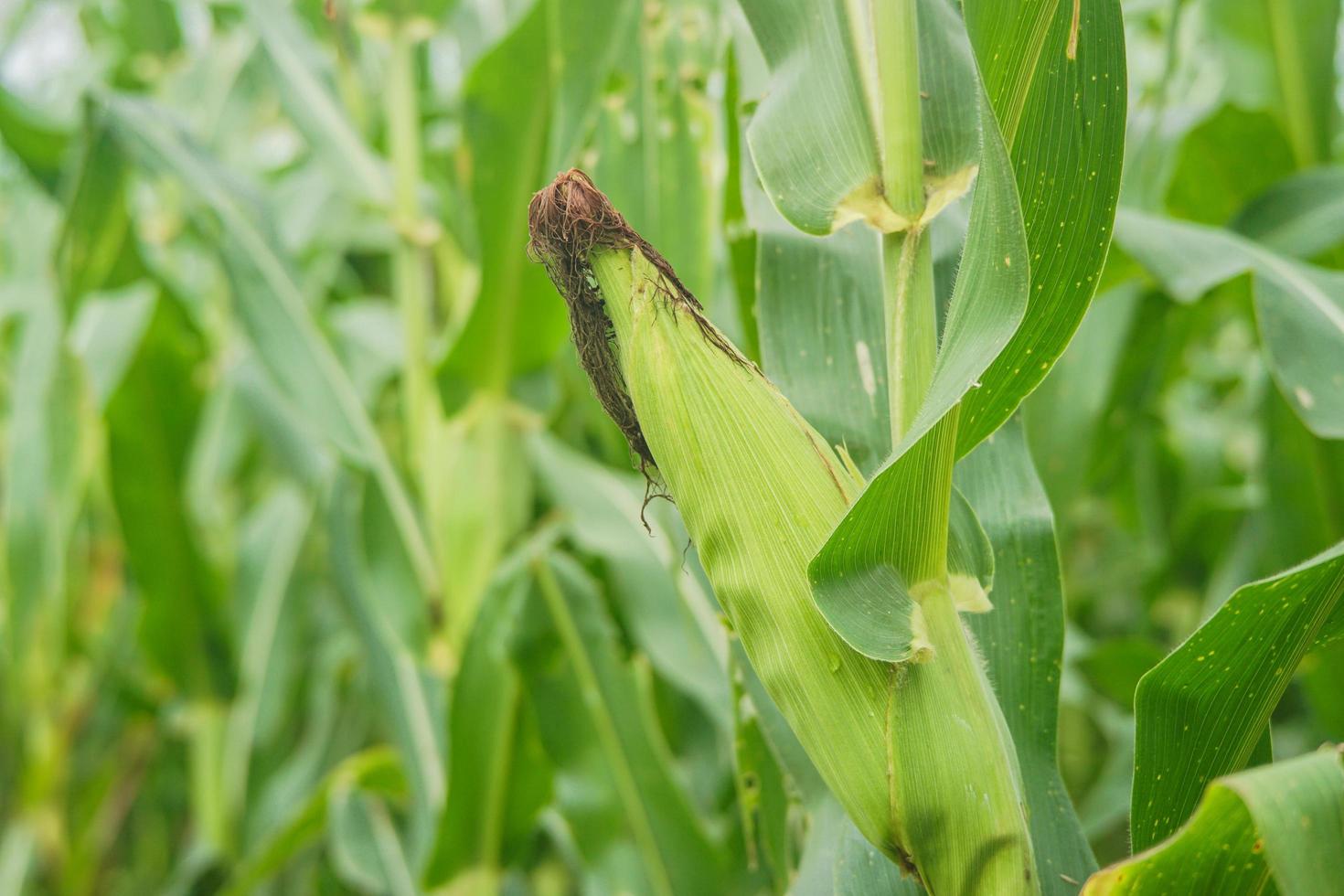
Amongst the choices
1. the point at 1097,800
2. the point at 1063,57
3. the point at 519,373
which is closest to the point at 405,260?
the point at 519,373

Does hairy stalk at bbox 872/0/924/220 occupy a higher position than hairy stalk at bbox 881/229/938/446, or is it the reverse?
hairy stalk at bbox 872/0/924/220

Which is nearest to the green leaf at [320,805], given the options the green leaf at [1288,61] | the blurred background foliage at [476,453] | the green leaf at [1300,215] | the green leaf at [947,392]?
the blurred background foliage at [476,453]

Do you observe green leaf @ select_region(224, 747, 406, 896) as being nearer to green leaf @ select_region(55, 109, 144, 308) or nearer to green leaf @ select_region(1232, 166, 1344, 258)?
green leaf @ select_region(55, 109, 144, 308)

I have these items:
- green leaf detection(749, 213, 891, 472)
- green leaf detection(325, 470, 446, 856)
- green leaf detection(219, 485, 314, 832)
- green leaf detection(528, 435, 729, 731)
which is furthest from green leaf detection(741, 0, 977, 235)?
green leaf detection(219, 485, 314, 832)

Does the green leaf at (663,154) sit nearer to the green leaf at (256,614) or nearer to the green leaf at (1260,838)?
the green leaf at (1260,838)

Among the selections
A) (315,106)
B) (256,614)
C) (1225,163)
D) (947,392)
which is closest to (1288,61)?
(1225,163)

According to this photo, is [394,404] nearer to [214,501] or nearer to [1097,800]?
[214,501]

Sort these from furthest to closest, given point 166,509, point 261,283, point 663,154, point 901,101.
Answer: point 166,509
point 261,283
point 663,154
point 901,101

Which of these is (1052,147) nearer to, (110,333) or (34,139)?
(34,139)
